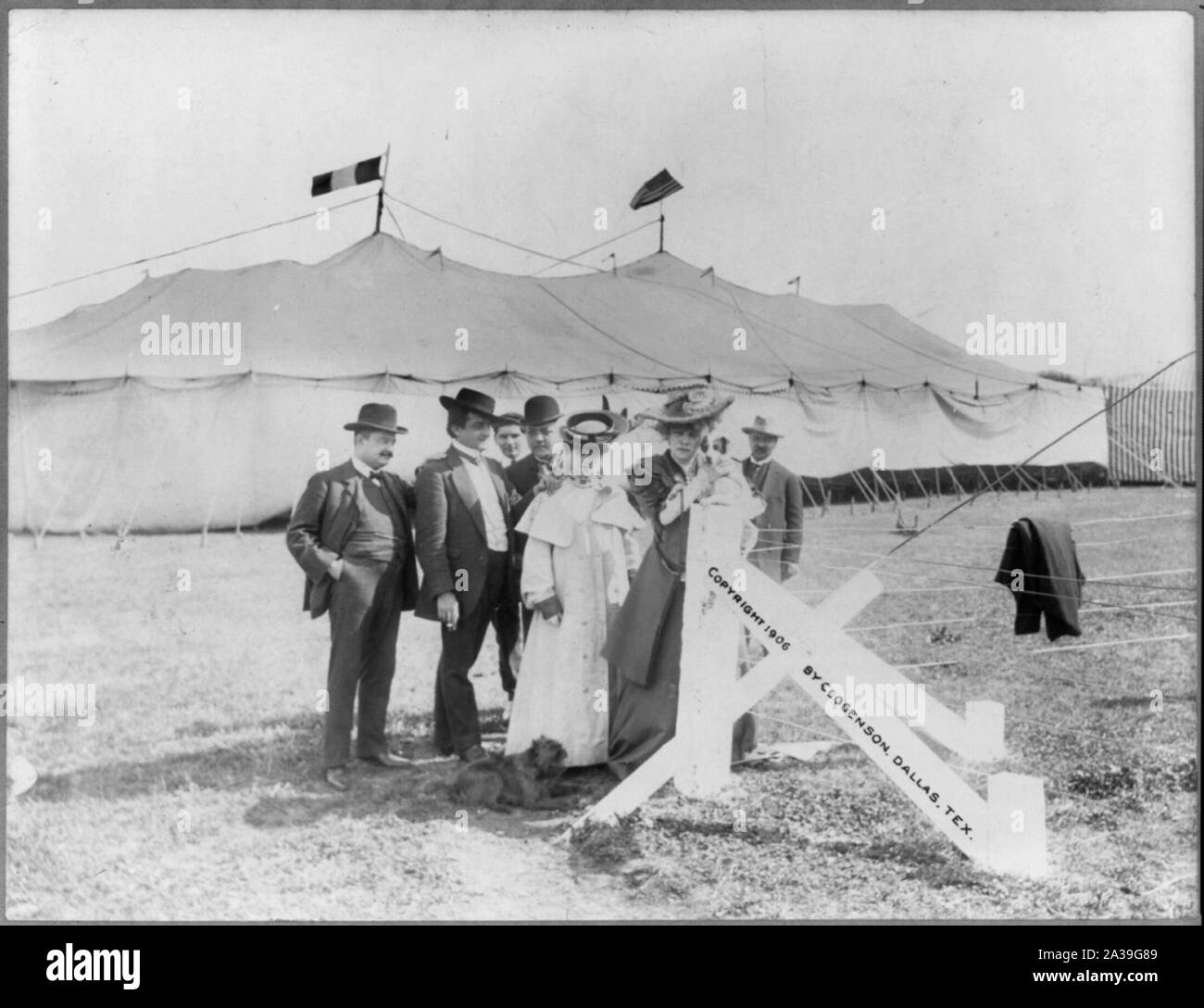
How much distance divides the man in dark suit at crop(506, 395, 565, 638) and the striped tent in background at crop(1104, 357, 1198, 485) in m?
2.30

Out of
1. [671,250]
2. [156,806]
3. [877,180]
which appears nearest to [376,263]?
[671,250]

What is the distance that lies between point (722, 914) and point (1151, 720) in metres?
1.93

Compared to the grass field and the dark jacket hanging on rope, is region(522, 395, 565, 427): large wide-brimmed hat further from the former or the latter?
the dark jacket hanging on rope

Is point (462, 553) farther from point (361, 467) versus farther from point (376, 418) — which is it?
point (376, 418)

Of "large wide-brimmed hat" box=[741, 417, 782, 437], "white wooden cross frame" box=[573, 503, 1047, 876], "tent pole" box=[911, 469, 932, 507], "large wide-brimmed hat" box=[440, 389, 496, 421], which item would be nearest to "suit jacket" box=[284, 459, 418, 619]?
"large wide-brimmed hat" box=[440, 389, 496, 421]

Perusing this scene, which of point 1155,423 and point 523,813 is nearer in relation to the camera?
point 523,813

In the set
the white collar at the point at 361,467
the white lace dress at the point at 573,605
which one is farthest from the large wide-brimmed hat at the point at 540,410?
the white collar at the point at 361,467

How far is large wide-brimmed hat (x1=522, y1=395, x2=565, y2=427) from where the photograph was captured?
14.7 ft

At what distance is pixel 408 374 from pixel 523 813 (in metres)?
1.83

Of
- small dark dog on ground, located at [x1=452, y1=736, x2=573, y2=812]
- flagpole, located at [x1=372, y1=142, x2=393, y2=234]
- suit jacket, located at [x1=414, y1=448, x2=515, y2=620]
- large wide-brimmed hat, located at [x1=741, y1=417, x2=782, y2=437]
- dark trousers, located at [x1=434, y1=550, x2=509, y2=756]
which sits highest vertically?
flagpole, located at [x1=372, y1=142, x2=393, y2=234]

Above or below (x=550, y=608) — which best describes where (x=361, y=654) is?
below

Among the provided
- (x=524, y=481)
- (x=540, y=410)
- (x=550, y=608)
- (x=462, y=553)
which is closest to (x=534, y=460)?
(x=524, y=481)

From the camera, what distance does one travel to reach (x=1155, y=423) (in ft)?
15.0
